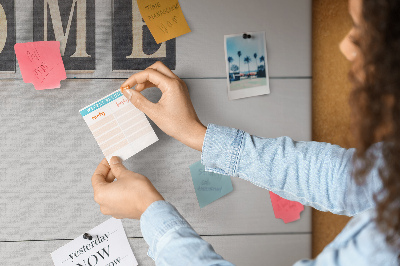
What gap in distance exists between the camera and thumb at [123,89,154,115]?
841 millimetres

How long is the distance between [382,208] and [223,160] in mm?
362

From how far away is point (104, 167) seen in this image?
89 cm

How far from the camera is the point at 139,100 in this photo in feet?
2.76

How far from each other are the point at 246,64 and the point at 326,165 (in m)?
0.35

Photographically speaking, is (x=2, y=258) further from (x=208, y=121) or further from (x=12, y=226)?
(x=208, y=121)

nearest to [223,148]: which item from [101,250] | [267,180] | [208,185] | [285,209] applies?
[267,180]

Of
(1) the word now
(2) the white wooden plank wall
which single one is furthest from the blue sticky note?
(1) the word now

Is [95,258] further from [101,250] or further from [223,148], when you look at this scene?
[223,148]

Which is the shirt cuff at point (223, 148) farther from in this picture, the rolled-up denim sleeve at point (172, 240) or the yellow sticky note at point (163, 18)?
the yellow sticky note at point (163, 18)

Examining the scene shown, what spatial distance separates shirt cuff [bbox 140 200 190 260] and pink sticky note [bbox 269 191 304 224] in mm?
410

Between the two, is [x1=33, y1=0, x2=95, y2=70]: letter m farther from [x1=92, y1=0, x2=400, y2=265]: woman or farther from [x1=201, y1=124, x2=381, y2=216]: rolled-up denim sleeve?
[x1=201, y1=124, x2=381, y2=216]: rolled-up denim sleeve

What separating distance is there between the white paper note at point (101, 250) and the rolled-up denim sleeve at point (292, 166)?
33 cm

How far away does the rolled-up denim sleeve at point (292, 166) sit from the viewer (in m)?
0.73

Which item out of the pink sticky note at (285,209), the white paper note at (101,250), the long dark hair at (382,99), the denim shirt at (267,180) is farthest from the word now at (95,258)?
the long dark hair at (382,99)
